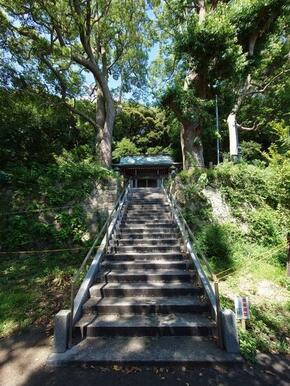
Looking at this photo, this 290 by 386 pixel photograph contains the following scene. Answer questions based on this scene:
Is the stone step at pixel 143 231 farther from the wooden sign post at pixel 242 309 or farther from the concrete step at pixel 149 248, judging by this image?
the wooden sign post at pixel 242 309

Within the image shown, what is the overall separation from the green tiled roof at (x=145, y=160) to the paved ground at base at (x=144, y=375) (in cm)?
1464

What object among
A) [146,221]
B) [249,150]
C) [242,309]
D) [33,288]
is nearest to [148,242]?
[146,221]

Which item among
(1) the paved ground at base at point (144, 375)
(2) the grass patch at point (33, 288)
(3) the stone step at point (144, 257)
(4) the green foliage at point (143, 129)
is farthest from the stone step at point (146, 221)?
(4) the green foliage at point (143, 129)

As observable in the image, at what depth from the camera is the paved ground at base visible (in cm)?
317

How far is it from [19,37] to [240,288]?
13512 mm

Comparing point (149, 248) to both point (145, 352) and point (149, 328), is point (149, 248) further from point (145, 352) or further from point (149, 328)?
point (145, 352)

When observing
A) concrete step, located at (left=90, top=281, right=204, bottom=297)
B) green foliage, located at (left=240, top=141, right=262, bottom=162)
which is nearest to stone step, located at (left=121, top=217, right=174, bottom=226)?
concrete step, located at (left=90, top=281, right=204, bottom=297)

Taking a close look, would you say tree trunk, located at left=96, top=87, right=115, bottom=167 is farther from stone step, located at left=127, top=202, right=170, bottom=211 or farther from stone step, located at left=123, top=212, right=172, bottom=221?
stone step, located at left=123, top=212, right=172, bottom=221

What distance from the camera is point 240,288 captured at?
600cm

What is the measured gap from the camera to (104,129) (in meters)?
13.4

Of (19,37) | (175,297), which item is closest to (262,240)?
(175,297)

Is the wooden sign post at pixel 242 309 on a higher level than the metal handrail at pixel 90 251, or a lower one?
lower

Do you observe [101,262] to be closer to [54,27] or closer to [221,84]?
[221,84]

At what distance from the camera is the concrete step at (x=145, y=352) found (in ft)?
11.4
